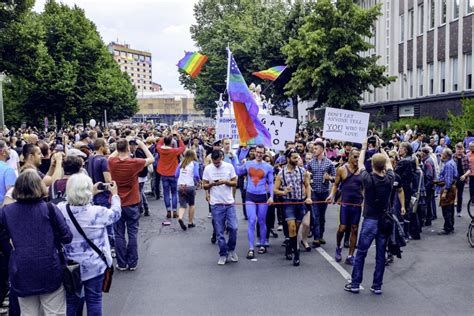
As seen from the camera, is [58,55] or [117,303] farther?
[58,55]

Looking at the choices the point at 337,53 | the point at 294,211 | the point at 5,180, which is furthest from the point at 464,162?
the point at 337,53

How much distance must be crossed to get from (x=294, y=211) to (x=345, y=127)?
2.72 meters

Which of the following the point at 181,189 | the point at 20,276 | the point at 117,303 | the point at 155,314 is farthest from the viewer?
the point at 181,189

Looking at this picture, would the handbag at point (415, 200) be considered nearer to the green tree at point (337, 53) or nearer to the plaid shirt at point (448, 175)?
the plaid shirt at point (448, 175)

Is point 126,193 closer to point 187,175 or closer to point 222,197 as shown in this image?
point 222,197

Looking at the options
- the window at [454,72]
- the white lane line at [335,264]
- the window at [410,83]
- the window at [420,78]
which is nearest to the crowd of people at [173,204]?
the white lane line at [335,264]

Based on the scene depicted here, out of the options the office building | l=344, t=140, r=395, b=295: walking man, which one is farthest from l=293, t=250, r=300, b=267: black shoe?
the office building

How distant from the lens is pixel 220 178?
29.9 feet

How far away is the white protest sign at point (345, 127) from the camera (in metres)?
11.0

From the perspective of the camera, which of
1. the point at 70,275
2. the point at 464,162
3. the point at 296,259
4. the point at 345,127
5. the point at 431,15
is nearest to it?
the point at 70,275

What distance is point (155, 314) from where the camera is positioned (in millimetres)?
6633

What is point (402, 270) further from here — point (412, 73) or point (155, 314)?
point (412, 73)

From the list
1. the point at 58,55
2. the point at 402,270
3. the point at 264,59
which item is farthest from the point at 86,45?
the point at 402,270

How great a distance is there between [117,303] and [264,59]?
114ft
